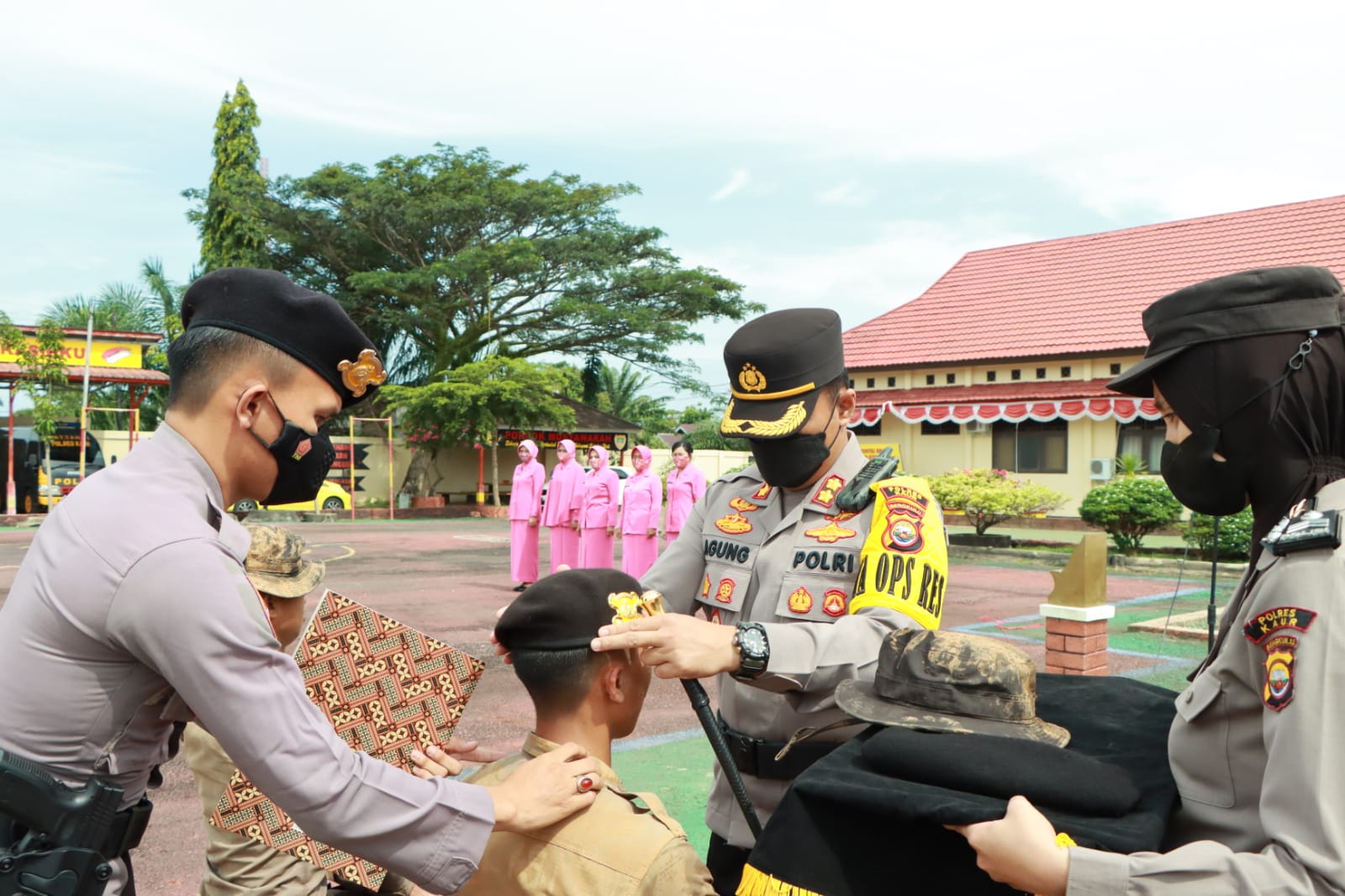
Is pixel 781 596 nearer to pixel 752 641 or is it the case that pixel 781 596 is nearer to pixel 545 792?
pixel 752 641

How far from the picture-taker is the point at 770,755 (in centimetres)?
228

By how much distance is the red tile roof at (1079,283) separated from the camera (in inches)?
799

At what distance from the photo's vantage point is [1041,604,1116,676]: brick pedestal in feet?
17.5

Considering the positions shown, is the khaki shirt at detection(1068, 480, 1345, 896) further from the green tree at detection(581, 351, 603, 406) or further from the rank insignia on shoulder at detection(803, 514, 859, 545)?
the green tree at detection(581, 351, 603, 406)

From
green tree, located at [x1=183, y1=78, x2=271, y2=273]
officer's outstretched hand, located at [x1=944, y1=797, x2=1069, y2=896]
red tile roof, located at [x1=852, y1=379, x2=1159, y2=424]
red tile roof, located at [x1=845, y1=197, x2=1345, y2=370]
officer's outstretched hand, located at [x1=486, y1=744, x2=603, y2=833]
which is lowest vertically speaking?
officer's outstretched hand, located at [x1=486, y1=744, x2=603, y2=833]

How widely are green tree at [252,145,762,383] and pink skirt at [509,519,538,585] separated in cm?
1833

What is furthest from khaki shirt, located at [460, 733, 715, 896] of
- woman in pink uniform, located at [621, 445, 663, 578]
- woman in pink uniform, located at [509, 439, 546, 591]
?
woman in pink uniform, located at [621, 445, 663, 578]

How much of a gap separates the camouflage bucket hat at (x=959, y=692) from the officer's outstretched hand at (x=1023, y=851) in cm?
18

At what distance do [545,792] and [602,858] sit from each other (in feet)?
0.48

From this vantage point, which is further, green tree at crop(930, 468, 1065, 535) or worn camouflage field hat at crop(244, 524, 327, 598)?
green tree at crop(930, 468, 1065, 535)

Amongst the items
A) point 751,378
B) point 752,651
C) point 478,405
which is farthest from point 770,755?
point 478,405

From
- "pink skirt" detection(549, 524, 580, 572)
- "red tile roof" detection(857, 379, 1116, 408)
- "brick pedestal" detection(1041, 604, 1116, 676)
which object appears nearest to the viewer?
"brick pedestal" detection(1041, 604, 1116, 676)

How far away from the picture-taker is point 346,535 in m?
21.2

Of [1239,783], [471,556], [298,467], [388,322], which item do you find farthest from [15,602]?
[388,322]
